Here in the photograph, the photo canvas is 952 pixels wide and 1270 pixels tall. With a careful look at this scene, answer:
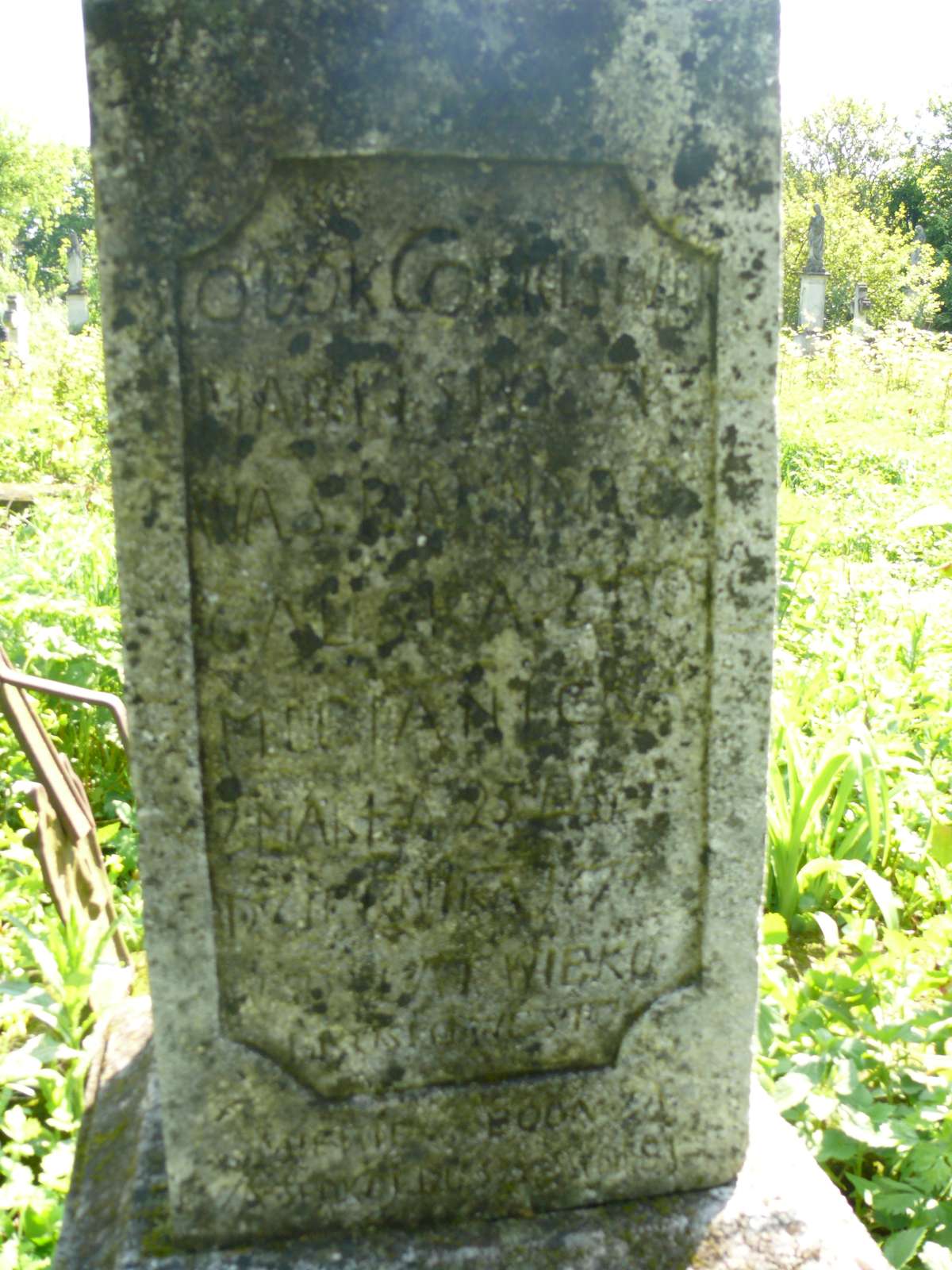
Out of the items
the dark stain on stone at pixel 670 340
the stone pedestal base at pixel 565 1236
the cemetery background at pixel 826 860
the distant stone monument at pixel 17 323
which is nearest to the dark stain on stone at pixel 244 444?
the dark stain on stone at pixel 670 340

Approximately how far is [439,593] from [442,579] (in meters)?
0.02

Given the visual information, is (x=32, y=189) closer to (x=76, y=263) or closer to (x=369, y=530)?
(x=76, y=263)

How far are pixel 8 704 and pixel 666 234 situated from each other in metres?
2.09

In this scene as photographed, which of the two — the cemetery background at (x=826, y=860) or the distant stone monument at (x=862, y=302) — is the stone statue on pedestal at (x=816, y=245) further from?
the cemetery background at (x=826, y=860)

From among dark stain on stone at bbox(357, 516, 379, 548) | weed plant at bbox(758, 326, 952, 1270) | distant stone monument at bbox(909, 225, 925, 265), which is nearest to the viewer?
dark stain on stone at bbox(357, 516, 379, 548)

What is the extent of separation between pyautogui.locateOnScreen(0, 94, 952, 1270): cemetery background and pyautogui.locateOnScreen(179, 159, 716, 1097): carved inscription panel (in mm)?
736

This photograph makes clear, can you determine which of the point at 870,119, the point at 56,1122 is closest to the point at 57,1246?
the point at 56,1122

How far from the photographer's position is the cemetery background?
206 cm

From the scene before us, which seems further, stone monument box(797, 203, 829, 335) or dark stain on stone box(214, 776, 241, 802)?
stone monument box(797, 203, 829, 335)

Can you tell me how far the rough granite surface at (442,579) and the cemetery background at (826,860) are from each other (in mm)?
474

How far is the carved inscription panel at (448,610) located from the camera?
4.42 feet

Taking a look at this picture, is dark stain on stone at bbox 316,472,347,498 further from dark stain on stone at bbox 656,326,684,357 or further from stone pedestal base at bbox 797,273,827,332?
stone pedestal base at bbox 797,273,827,332

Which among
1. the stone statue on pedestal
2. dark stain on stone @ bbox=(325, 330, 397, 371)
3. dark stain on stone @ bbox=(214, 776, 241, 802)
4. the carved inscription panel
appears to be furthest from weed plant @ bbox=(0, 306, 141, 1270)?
the stone statue on pedestal

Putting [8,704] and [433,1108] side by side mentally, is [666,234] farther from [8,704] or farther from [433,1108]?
[8,704]
